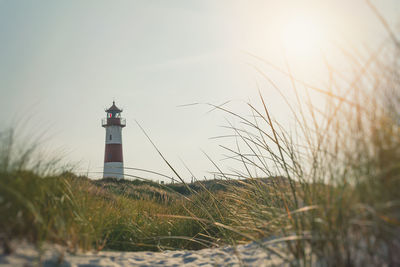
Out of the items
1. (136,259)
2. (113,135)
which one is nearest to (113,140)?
(113,135)

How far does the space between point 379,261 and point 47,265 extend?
1546mm

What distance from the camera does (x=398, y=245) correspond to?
4.35 ft

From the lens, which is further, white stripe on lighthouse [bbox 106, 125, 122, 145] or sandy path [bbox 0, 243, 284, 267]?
white stripe on lighthouse [bbox 106, 125, 122, 145]

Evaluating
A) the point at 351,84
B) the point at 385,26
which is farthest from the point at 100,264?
the point at 385,26

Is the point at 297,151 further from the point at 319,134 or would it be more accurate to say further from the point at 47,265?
the point at 47,265

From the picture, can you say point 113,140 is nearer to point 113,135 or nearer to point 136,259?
→ point 113,135

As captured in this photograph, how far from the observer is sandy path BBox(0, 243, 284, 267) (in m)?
1.43

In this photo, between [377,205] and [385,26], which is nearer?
[377,205]

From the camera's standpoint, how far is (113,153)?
1009 inches

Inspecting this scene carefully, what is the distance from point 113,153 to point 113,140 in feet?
4.83

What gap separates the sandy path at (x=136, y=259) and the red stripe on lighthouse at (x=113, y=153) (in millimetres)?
23662

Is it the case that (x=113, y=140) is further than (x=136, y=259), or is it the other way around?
(x=113, y=140)

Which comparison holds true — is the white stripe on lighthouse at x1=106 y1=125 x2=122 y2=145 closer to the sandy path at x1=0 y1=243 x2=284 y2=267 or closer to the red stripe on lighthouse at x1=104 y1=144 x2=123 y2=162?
the red stripe on lighthouse at x1=104 y1=144 x2=123 y2=162

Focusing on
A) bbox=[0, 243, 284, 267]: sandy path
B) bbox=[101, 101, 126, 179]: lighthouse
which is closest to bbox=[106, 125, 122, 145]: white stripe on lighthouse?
bbox=[101, 101, 126, 179]: lighthouse
